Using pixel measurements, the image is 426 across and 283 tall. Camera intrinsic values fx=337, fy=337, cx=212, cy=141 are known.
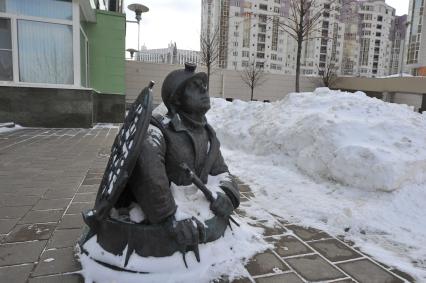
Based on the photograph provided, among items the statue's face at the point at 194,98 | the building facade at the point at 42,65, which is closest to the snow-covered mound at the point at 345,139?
the statue's face at the point at 194,98

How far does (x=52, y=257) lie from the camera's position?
238cm

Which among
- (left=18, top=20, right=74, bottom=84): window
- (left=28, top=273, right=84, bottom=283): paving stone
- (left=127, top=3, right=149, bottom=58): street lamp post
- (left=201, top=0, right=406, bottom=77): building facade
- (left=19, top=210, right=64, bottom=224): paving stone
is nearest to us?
(left=28, top=273, right=84, bottom=283): paving stone

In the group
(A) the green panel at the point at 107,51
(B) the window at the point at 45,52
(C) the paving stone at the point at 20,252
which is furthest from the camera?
(A) the green panel at the point at 107,51

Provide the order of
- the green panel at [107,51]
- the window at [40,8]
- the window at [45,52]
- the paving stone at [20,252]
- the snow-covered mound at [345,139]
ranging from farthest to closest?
1. the green panel at [107,51]
2. the window at [45,52]
3. the window at [40,8]
4. the snow-covered mound at [345,139]
5. the paving stone at [20,252]

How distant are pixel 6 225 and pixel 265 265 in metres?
2.23

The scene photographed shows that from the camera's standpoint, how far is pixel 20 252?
8.02 ft

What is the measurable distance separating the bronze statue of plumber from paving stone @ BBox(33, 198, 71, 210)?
120cm

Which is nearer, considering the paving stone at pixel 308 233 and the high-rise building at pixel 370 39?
the paving stone at pixel 308 233

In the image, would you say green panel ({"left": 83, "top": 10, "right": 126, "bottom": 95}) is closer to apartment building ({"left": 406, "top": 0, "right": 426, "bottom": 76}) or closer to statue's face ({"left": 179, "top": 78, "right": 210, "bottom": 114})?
statue's face ({"left": 179, "top": 78, "right": 210, "bottom": 114})

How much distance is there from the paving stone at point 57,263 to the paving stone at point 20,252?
79mm

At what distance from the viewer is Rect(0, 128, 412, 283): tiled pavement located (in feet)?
7.38

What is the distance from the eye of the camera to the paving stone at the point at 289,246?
8.51 ft

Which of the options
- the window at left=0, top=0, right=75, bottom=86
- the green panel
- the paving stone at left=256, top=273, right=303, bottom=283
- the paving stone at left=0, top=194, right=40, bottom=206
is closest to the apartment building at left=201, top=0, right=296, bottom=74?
the green panel

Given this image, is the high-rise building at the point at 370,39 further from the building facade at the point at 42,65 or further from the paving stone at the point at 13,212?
the paving stone at the point at 13,212
